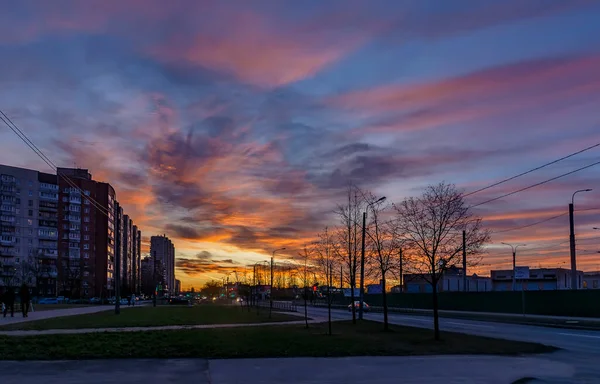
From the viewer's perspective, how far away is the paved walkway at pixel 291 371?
12617 mm

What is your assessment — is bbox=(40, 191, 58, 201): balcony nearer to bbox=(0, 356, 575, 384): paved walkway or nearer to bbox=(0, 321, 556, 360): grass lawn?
bbox=(0, 321, 556, 360): grass lawn

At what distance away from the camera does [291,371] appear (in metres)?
14.0

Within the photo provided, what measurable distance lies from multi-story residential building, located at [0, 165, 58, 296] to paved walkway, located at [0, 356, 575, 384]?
380ft

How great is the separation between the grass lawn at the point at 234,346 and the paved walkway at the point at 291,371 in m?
1.17

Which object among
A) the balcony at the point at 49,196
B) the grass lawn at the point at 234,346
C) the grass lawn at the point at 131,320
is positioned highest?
the balcony at the point at 49,196

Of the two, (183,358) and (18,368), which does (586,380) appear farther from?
(18,368)

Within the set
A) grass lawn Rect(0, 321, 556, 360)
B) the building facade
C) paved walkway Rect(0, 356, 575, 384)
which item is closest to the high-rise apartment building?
the building facade

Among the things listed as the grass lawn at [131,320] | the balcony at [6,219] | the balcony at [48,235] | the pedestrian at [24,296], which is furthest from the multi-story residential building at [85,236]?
the pedestrian at [24,296]

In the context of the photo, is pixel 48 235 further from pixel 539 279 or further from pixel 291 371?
pixel 291 371

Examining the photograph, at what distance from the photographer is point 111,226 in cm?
16112

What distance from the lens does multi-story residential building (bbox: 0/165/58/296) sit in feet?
413

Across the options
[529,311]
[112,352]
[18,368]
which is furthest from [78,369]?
[529,311]

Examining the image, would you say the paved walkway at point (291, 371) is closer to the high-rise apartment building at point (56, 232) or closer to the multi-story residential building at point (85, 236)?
the high-rise apartment building at point (56, 232)

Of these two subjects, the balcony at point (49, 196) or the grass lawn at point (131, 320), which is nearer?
the grass lawn at point (131, 320)
